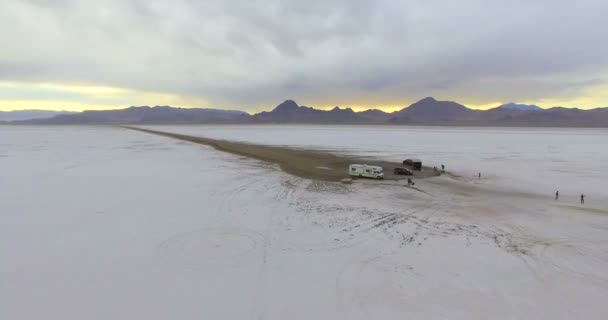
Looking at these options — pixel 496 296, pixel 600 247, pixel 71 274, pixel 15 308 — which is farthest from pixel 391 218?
pixel 15 308

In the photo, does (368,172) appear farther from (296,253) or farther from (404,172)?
(296,253)

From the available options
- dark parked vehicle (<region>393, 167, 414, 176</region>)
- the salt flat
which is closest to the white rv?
dark parked vehicle (<region>393, 167, 414, 176</region>)

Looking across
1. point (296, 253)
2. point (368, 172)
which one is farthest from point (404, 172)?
point (296, 253)

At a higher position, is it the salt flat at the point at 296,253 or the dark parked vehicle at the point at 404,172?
the dark parked vehicle at the point at 404,172

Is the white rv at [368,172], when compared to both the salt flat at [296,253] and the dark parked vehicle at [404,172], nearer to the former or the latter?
the dark parked vehicle at [404,172]

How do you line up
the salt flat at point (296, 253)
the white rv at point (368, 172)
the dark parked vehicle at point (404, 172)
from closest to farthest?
the salt flat at point (296, 253) < the white rv at point (368, 172) < the dark parked vehicle at point (404, 172)

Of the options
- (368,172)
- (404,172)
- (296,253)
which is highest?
(368,172)

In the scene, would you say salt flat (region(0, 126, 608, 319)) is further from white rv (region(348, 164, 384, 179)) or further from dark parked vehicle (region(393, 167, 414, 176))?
dark parked vehicle (region(393, 167, 414, 176))

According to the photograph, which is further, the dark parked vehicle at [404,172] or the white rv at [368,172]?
the dark parked vehicle at [404,172]

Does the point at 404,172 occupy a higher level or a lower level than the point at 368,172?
lower

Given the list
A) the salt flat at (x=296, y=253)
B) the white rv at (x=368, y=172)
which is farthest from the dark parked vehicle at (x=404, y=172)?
the salt flat at (x=296, y=253)

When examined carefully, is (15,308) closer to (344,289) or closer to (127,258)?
(127,258)
